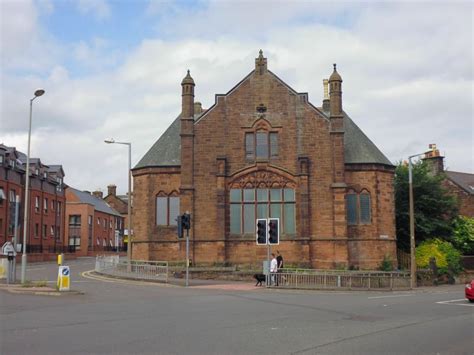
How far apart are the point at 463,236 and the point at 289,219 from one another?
52.2 feet

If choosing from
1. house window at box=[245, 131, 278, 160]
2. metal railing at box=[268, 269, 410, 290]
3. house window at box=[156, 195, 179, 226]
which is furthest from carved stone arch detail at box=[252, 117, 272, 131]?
metal railing at box=[268, 269, 410, 290]

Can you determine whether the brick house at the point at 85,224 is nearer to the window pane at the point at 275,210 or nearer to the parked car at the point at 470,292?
the window pane at the point at 275,210

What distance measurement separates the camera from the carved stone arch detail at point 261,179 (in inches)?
1495

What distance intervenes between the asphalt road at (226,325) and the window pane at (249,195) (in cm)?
1637

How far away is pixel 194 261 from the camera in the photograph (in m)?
36.9

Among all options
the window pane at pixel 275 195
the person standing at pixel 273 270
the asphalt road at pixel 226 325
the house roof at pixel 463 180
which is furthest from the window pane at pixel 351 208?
the house roof at pixel 463 180

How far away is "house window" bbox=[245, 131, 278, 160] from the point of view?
38.3 meters

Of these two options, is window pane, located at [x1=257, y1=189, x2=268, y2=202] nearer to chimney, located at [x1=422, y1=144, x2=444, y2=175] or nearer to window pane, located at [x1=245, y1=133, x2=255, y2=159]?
window pane, located at [x1=245, y1=133, x2=255, y2=159]

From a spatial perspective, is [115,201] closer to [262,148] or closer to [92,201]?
[92,201]

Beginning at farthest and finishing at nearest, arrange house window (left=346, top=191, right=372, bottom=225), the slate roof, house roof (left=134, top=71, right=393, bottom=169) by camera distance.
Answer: the slate roof → house roof (left=134, top=71, right=393, bottom=169) → house window (left=346, top=191, right=372, bottom=225)

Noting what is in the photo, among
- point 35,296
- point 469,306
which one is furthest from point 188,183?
point 469,306

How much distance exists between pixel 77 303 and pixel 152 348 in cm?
897

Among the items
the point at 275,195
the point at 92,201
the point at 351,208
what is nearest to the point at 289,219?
the point at 275,195

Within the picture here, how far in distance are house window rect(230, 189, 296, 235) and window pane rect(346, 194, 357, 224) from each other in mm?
3794
